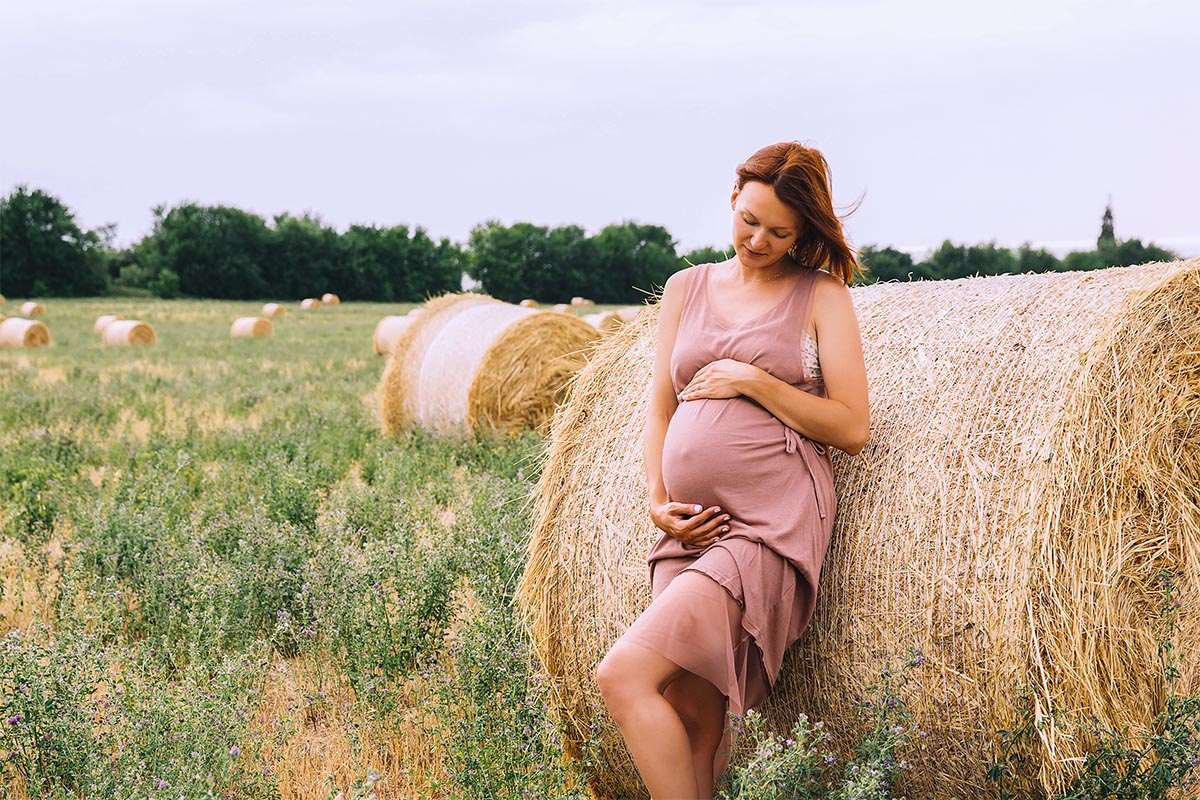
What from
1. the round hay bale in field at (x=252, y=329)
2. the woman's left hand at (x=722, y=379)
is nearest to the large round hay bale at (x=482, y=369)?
the woman's left hand at (x=722, y=379)

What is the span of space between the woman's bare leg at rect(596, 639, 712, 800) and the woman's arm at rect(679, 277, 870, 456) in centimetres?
86

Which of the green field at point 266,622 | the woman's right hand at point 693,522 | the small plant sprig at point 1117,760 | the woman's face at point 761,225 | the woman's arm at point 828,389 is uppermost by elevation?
the woman's face at point 761,225

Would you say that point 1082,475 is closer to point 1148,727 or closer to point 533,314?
point 1148,727

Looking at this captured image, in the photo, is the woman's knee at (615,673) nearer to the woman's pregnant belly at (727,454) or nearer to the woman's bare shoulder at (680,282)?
the woman's pregnant belly at (727,454)

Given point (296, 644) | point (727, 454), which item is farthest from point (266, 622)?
point (727, 454)

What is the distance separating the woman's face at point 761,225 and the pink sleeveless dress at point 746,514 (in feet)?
0.51

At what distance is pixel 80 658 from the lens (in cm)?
389

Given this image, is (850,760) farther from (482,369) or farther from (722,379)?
(482,369)

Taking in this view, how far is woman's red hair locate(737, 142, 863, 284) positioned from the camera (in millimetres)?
3102

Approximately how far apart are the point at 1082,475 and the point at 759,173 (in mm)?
1330

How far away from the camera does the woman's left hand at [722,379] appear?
3.21 meters

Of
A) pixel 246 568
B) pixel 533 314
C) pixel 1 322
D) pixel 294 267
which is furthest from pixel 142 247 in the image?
pixel 246 568

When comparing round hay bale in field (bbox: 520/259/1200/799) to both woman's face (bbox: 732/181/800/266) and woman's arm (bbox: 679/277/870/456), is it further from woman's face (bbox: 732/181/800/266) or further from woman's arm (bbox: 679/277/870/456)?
woman's face (bbox: 732/181/800/266)

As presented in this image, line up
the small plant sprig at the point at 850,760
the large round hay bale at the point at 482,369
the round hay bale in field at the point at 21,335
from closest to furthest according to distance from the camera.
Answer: the small plant sprig at the point at 850,760 < the large round hay bale at the point at 482,369 < the round hay bale in field at the point at 21,335
